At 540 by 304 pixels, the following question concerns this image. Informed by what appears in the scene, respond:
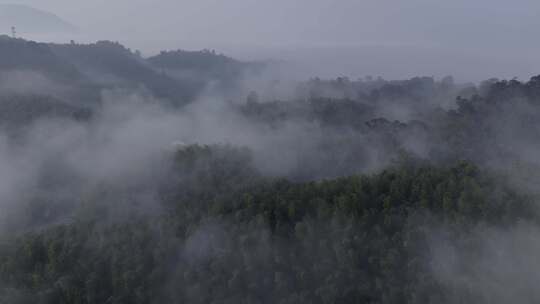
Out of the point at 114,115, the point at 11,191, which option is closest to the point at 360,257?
the point at 11,191

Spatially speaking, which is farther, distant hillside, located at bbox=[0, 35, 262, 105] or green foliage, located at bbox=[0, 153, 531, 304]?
Answer: distant hillside, located at bbox=[0, 35, 262, 105]

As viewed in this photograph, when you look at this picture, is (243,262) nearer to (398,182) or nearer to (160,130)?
(398,182)

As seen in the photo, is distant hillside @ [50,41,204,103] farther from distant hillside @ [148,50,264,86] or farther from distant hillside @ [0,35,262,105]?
distant hillside @ [148,50,264,86]

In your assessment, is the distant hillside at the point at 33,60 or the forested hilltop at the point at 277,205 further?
the distant hillside at the point at 33,60

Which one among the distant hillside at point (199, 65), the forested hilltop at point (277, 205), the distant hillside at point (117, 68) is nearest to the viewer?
the forested hilltop at point (277, 205)

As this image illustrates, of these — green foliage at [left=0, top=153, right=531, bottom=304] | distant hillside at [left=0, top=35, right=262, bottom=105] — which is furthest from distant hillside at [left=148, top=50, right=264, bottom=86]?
green foliage at [left=0, top=153, right=531, bottom=304]

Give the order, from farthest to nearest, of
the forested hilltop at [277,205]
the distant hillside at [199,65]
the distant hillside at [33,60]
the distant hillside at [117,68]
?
1. the distant hillside at [199,65]
2. the distant hillside at [117,68]
3. the distant hillside at [33,60]
4. the forested hilltop at [277,205]

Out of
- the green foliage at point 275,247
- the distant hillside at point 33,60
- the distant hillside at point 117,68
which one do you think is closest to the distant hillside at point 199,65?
the distant hillside at point 117,68

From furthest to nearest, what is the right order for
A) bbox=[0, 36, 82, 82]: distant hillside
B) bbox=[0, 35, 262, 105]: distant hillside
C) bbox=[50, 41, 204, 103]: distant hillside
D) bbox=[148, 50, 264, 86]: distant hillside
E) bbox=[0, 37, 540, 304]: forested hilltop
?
bbox=[148, 50, 264, 86]: distant hillside → bbox=[50, 41, 204, 103]: distant hillside → bbox=[0, 35, 262, 105]: distant hillside → bbox=[0, 36, 82, 82]: distant hillside → bbox=[0, 37, 540, 304]: forested hilltop

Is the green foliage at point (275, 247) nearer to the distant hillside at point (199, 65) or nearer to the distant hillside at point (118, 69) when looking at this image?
the distant hillside at point (118, 69)
